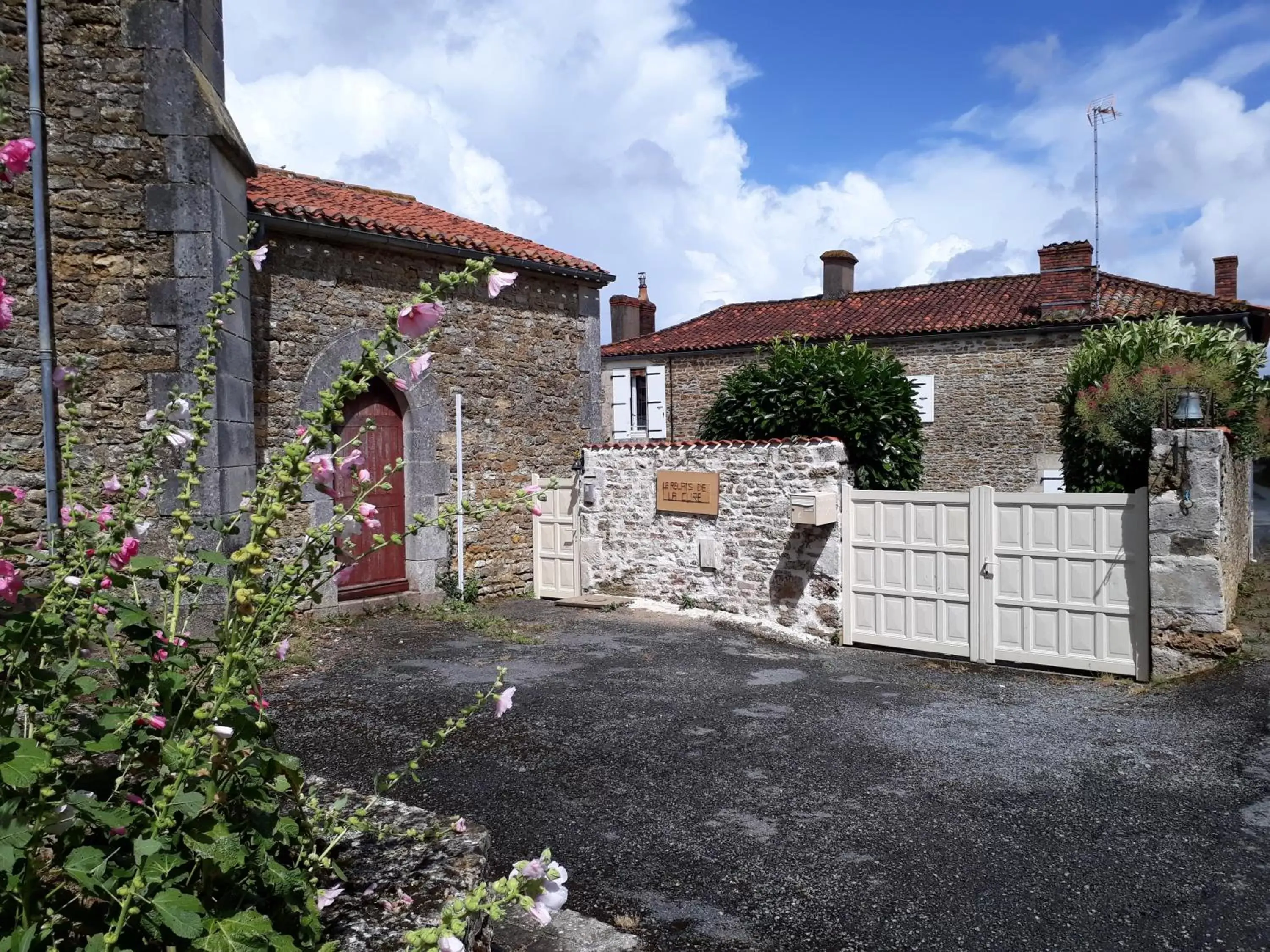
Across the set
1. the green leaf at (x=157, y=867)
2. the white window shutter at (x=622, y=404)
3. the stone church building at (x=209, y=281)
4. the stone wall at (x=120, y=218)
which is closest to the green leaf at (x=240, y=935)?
the green leaf at (x=157, y=867)

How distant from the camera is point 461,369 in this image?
11016 mm

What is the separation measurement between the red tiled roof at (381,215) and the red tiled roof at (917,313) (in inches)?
298

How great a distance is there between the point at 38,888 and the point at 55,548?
80cm

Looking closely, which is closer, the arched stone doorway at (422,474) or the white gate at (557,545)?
the arched stone doorway at (422,474)

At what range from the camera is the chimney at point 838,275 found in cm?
2103

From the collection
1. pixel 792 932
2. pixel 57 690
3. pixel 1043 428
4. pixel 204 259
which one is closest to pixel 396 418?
pixel 204 259

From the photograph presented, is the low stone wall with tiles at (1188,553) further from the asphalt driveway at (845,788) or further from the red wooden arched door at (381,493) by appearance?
the red wooden arched door at (381,493)

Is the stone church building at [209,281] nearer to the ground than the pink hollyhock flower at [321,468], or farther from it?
farther from it

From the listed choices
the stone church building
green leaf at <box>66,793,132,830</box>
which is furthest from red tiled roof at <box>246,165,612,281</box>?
green leaf at <box>66,793,132,830</box>

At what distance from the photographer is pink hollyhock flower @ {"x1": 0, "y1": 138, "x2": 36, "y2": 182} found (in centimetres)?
165

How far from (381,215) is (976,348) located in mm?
11058

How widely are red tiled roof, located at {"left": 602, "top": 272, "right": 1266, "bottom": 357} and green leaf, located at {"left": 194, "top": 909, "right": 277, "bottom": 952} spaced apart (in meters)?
15.9

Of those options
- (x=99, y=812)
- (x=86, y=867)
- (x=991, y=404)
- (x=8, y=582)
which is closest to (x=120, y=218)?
(x=8, y=582)

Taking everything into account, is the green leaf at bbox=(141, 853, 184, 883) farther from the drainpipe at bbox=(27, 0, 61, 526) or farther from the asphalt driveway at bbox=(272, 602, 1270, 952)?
the drainpipe at bbox=(27, 0, 61, 526)
